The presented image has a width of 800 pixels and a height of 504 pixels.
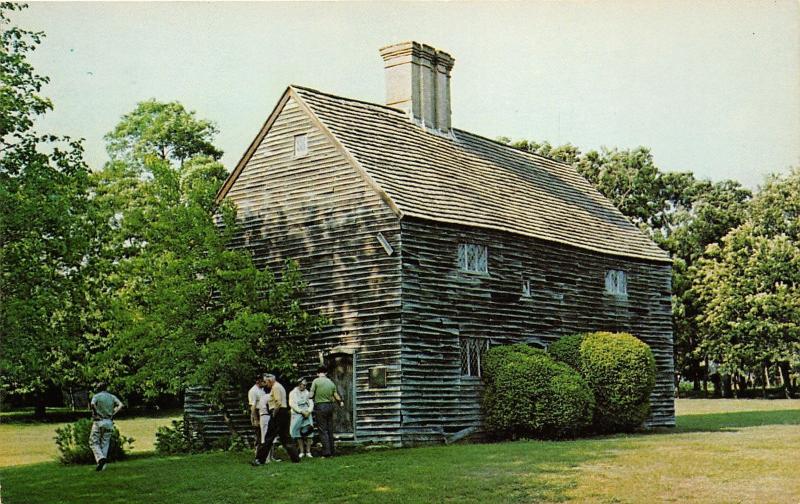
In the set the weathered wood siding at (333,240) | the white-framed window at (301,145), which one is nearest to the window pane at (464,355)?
the weathered wood siding at (333,240)

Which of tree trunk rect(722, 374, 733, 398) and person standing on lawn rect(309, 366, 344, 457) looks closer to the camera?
person standing on lawn rect(309, 366, 344, 457)

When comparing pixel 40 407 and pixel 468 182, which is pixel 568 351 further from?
pixel 40 407

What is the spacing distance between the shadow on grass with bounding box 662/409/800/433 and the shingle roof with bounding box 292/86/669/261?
5.88m

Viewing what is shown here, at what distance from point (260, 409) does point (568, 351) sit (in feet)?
34.0

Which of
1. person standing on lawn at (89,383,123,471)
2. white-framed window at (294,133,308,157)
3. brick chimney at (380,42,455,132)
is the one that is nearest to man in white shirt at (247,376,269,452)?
person standing on lawn at (89,383,123,471)

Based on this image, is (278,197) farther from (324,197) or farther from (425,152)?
(425,152)

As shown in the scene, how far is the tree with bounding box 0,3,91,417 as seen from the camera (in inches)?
953

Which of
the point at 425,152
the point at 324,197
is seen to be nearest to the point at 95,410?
the point at 324,197

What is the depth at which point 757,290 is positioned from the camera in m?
59.0

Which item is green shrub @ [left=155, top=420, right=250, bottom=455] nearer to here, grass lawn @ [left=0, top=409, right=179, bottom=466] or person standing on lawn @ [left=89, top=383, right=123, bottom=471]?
grass lawn @ [left=0, top=409, right=179, bottom=466]

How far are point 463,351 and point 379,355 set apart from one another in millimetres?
2821

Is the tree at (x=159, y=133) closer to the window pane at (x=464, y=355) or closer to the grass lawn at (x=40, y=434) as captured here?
the grass lawn at (x=40, y=434)

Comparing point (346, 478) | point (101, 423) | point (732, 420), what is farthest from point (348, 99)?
point (732, 420)

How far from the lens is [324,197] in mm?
28078
